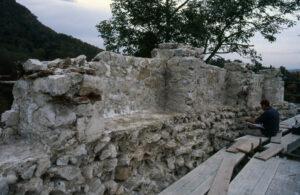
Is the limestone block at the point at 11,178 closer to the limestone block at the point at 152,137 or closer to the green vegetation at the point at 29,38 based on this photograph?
the limestone block at the point at 152,137

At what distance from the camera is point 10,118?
130 inches

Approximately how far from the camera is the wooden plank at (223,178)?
4.48m

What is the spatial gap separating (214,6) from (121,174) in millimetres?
14065

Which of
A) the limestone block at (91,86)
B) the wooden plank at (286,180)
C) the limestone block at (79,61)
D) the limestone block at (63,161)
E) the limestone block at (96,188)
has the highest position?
the limestone block at (79,61)

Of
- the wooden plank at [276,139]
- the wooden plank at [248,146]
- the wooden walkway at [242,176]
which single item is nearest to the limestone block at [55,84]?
the wooden walkway at [242,176]

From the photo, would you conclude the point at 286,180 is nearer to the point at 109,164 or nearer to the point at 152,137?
the point at 152,137

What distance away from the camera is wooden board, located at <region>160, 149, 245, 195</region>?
15.0 ft

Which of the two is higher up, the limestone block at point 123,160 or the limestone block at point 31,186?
the limestone block at point 31,186

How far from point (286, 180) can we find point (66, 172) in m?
3.29

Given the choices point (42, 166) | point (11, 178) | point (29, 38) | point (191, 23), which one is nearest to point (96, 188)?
point (42, 166)

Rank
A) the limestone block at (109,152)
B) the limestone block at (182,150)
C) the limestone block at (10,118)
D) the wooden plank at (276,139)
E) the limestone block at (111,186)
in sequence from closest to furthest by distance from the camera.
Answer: the limestone block at (10,118) < the limestone block at (109,152) < the limestone block at (111,186) < the limestone block at (182,150) < the wooden plank at (276,139)

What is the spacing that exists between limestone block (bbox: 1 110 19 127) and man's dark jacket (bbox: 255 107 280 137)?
5.58 meters

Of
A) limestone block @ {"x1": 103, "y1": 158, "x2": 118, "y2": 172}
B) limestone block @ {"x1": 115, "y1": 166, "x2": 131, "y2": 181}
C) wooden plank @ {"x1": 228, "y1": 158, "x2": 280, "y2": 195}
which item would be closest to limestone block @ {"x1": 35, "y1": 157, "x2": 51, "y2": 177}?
limestone block @ {"x1": 103, "y1": 158, "x2": 118, "y2": 172}

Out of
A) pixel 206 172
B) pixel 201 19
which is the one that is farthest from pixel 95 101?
pixel 201 19
